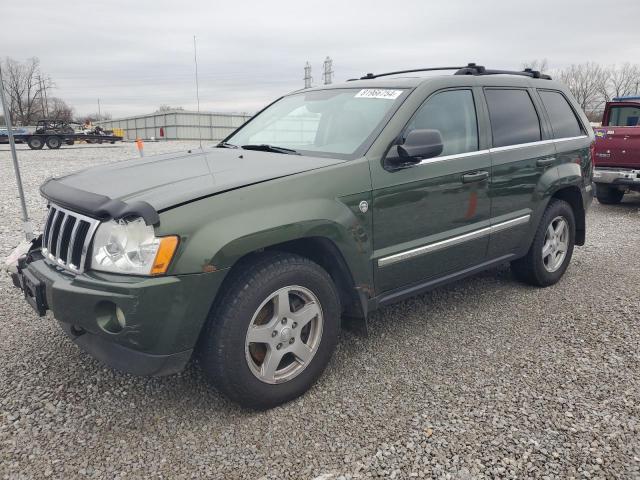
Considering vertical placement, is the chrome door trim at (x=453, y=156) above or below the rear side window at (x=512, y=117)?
below

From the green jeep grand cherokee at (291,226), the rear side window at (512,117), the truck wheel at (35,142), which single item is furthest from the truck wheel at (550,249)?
the truck wheel at (35,142)

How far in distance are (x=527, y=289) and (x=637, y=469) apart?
2.47 meters

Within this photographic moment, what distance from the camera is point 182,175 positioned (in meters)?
2.82

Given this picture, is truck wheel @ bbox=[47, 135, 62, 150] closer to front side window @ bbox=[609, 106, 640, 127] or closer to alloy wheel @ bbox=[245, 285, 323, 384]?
front side window @ bbox=[609, 106, 640, 127]

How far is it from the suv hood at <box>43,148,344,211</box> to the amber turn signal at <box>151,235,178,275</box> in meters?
0.16

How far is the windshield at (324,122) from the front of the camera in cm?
324

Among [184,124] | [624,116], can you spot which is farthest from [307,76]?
[624,116]

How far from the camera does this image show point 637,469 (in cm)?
229

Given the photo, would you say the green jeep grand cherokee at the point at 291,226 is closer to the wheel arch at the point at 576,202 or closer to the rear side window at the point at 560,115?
the rear side window at the point at 560,115

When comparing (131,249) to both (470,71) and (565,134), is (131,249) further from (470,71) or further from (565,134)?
(565,134)

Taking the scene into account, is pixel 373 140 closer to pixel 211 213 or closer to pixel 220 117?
pixel 211 213

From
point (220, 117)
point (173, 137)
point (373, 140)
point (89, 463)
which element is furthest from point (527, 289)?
point (173, 137)

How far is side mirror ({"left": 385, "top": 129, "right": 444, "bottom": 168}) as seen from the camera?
3.00 metres

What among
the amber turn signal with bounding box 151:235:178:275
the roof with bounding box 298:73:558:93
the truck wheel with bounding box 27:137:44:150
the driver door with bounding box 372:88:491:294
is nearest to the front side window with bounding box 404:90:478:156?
the driver door with bounding box 372:88:491:294
